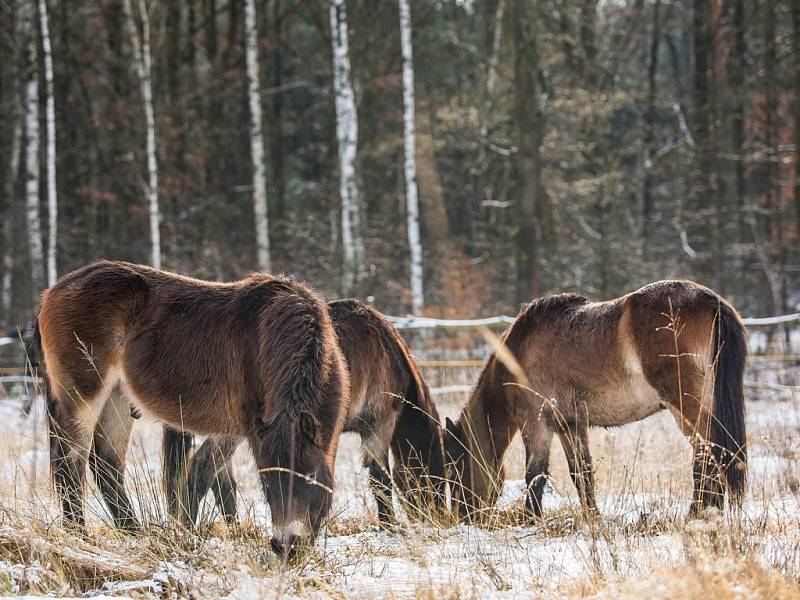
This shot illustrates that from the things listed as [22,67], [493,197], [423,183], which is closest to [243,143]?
[423,183]

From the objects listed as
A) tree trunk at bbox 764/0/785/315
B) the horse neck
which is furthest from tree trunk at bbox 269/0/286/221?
the horse neck

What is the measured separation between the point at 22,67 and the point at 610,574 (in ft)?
53.9

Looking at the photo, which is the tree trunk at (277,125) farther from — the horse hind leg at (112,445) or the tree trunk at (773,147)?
the horse hind leg at (112,445)

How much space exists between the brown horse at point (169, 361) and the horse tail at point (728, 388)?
2.08m

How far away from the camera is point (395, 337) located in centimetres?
562

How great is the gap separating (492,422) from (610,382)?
3.60 ft

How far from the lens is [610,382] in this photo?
16.8 feet

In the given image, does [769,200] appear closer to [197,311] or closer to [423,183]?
[423,183]

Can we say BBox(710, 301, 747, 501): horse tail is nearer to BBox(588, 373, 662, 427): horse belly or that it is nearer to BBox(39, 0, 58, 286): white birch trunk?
BBox(588, 373, 662, 427): horse belly

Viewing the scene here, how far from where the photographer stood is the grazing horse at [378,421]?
5.29 meters

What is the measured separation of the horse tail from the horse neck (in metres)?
1.62

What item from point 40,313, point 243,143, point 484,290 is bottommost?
point 484,290

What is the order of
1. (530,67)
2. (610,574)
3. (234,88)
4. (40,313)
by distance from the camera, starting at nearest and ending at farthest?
(610,574) < (40,313) < (530,67) < (234,88)

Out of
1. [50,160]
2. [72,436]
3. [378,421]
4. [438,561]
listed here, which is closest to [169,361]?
[72,436]
